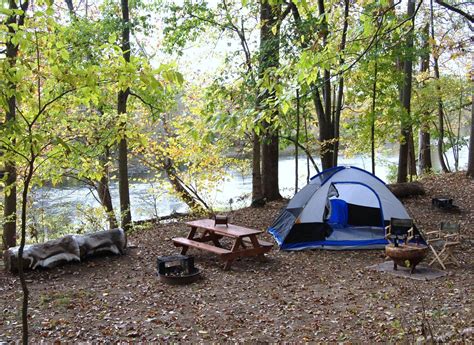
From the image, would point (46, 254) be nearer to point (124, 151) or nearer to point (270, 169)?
point (124, 151)

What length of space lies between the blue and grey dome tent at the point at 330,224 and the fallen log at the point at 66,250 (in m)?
3.00

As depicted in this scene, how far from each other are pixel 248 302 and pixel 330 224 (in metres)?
4.02

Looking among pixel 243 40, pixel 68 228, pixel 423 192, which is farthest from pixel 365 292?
pixel 68 228

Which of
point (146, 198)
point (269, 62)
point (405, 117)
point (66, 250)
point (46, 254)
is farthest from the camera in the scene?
point (146, 198)

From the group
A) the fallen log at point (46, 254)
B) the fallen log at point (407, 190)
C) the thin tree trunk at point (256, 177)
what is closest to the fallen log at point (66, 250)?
the fallen log at point (46, 254)

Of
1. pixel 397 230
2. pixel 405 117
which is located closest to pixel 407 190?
pixel 405 117

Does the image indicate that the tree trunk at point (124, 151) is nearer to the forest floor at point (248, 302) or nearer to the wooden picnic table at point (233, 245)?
the forest floor at point (248, 302)

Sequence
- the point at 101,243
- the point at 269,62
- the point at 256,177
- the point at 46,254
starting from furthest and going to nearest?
the point at 256,177 < the point at 269,62 < the point at 101,243 < the point at 46,254

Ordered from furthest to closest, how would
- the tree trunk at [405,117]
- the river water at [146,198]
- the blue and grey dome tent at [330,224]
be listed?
the river water at [146,198] → the tree trunk at [405,117] → the blue and grey dome tent at [330,224]

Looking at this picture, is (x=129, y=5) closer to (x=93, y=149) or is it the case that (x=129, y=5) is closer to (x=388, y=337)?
(x=93, y=149)

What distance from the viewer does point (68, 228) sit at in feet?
45.9

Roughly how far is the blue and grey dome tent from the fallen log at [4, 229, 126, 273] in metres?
3.00

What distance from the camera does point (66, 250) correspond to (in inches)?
286

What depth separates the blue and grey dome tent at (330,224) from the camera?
27.1ft
